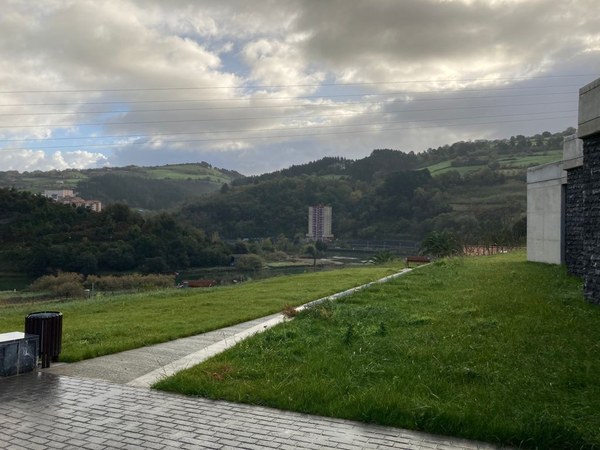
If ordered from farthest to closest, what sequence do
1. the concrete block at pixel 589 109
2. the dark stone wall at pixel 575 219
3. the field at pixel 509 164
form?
the field at pixel 509 164 < the dark stone wall at pixel 575 219 < the concrete block at pixel 589 109

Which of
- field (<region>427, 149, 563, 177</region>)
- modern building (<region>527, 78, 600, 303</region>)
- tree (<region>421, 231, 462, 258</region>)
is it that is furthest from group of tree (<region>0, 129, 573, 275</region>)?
modern building (<region>527, 78, 600, 303</region>)

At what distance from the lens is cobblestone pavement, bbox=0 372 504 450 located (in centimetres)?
436

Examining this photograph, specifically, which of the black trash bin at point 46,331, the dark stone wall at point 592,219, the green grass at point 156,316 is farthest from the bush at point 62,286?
the dark stone wall at point 592,219

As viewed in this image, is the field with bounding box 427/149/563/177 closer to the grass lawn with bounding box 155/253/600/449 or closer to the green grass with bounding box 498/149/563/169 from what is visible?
the green grass with bounding box 498/149/563/169

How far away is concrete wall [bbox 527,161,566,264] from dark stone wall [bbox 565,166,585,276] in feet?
A: 2.82

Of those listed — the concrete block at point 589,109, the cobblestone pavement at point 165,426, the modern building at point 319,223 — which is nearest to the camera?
the cobblestone pavement at point 165,426

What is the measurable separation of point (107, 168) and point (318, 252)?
3539 inches

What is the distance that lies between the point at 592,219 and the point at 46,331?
10.9 metres

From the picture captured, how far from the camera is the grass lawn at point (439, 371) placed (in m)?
4.68

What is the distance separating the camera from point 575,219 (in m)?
16.5

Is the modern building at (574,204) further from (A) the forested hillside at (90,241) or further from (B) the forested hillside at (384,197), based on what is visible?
(A) the forested hillside at (90,241)

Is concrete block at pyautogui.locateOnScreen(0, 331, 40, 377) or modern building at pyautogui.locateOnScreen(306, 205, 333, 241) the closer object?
concrete block at pyautogui.locateOnScreen(0, 331, 40, 377)

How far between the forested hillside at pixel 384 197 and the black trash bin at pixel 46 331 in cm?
5637

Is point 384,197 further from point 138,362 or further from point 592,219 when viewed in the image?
point 138,362
